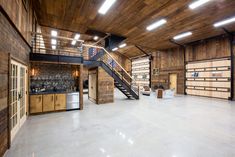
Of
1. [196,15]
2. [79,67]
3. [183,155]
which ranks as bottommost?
[183,155]

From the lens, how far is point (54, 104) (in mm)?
5535

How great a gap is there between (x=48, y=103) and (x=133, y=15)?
5.75 metres

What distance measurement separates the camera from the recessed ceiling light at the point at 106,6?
534cm

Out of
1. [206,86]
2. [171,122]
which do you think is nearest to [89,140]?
[171,122]

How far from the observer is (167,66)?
1344 centimetres

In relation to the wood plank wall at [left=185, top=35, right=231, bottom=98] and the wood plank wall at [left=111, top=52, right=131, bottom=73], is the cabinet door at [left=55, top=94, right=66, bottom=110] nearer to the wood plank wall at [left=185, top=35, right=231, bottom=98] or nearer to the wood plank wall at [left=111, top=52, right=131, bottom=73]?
the wood plank wall at [left=185, top=35, right=231, bottom=98]

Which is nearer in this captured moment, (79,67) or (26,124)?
(26,124)

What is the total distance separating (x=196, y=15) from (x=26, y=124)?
8.58 meters

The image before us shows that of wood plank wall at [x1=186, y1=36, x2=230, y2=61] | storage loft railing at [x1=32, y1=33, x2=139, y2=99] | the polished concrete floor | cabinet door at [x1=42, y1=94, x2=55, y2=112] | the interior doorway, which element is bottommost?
the polished concrete floor

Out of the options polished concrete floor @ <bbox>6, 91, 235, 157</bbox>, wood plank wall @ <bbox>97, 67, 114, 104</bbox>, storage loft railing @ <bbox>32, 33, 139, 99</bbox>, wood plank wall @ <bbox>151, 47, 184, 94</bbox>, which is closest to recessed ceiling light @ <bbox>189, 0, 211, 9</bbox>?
storage loft railing @ <bbox>32, 33, 139, 99</bbox>

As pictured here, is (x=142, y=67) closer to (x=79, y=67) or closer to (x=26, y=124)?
(x=79, y=67)

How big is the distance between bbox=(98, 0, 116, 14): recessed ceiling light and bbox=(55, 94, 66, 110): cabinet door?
4.31 metres

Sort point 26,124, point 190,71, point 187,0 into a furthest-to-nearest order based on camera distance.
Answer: point 190,71, point 187,0, point 26,124

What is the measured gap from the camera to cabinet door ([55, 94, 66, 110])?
5578mm
